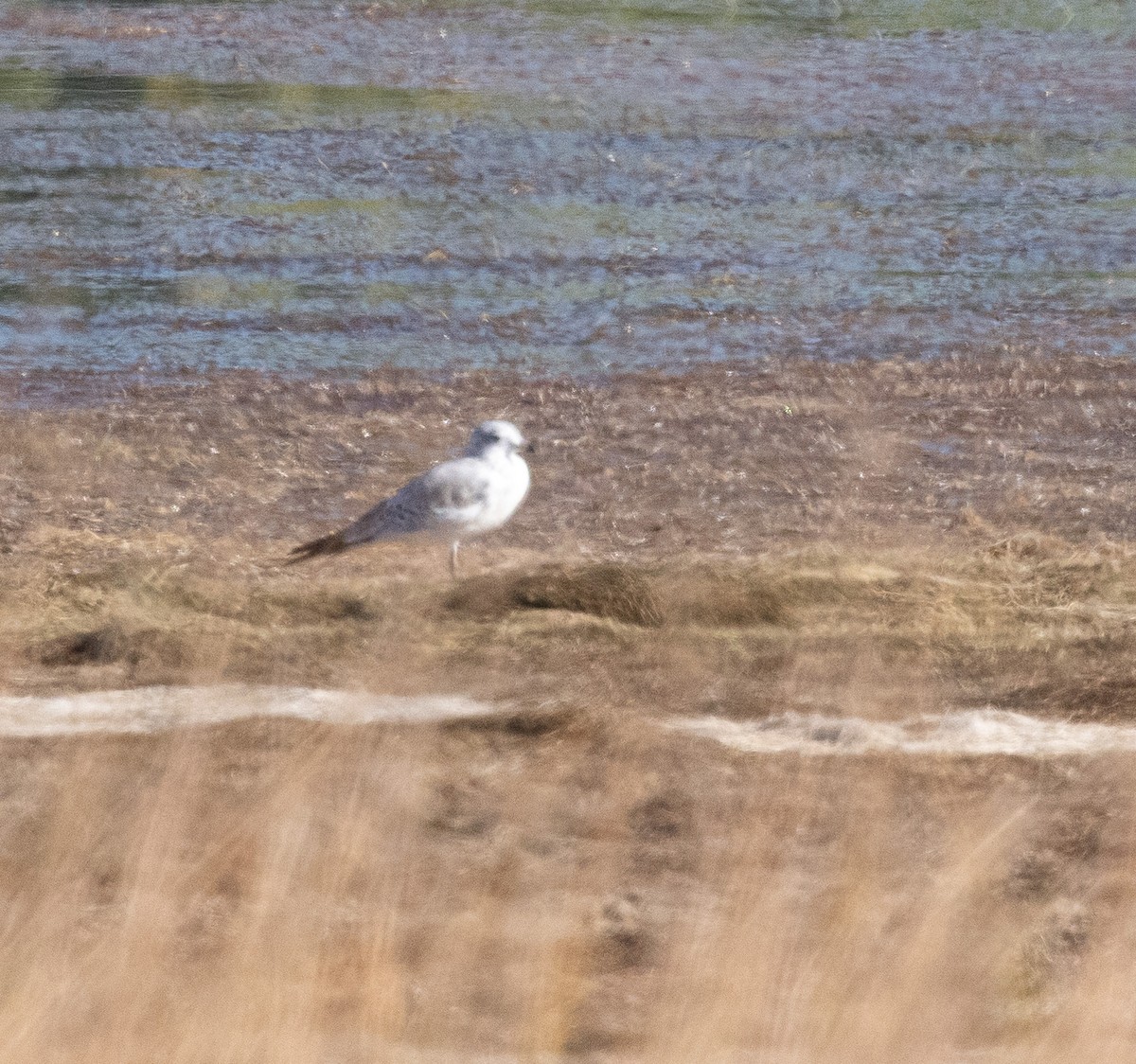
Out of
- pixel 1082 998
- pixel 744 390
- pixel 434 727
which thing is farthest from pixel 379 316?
pixel 1082 998

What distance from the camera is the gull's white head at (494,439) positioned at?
9.29 meters

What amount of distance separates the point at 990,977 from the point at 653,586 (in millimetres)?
2604

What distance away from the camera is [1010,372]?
11531 mm

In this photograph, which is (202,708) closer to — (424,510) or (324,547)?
(324,547)

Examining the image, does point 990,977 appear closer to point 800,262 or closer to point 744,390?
point 744,390

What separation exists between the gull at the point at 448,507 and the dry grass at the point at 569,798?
215 millimetres

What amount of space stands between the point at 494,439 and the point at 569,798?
2577mm

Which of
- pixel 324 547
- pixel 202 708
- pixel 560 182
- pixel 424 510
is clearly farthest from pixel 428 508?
pixel 560 182

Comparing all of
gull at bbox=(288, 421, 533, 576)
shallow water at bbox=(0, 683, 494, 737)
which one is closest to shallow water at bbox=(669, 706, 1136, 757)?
shallow water at bbox=(0, 683, 494, 737)

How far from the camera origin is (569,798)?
23.9 ft

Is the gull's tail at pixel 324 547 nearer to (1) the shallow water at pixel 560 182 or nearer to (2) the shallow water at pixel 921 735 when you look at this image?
(2) the shallow water at pixel 921 735

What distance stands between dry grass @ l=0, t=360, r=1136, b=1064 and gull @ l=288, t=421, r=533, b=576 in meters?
0.21

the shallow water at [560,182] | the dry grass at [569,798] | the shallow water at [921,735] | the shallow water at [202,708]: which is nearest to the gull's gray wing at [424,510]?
the dry grass at [569,798]

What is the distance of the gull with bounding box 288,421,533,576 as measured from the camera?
29.1 feet
